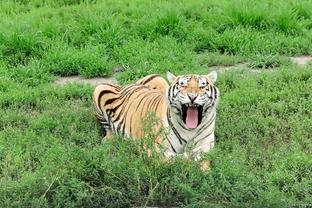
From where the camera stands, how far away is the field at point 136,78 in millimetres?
5191

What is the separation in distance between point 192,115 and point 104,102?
131 centimetres

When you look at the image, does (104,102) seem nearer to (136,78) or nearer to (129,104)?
(129,104)

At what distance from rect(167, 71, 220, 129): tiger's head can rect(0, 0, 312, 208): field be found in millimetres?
379

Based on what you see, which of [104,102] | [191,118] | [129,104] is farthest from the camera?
[104,102]

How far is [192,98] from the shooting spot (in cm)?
557

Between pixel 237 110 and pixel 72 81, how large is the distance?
1924mm

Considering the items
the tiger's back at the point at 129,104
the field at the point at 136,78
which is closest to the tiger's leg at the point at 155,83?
the tiger's back at the point at 129,104

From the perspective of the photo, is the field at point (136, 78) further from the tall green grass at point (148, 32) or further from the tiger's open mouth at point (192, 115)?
the tiger's open mouth at point (192, 115)

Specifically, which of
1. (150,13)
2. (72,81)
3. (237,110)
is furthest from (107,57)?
(237,110)

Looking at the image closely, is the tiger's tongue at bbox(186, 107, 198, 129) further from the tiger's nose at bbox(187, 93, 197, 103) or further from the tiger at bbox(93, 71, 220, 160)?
the tiger's nose at bbox(187, 93, 197, 103)

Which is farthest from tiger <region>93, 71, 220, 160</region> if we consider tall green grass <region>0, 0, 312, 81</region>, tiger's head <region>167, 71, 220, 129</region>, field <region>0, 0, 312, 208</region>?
tall green grass <region>0, 0, 312, 81</region>

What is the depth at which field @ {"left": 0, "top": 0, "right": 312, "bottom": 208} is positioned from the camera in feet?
17.0

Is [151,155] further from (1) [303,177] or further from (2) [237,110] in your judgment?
(2) [237,110]

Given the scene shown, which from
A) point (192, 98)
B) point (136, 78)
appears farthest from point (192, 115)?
point (136, 78)
